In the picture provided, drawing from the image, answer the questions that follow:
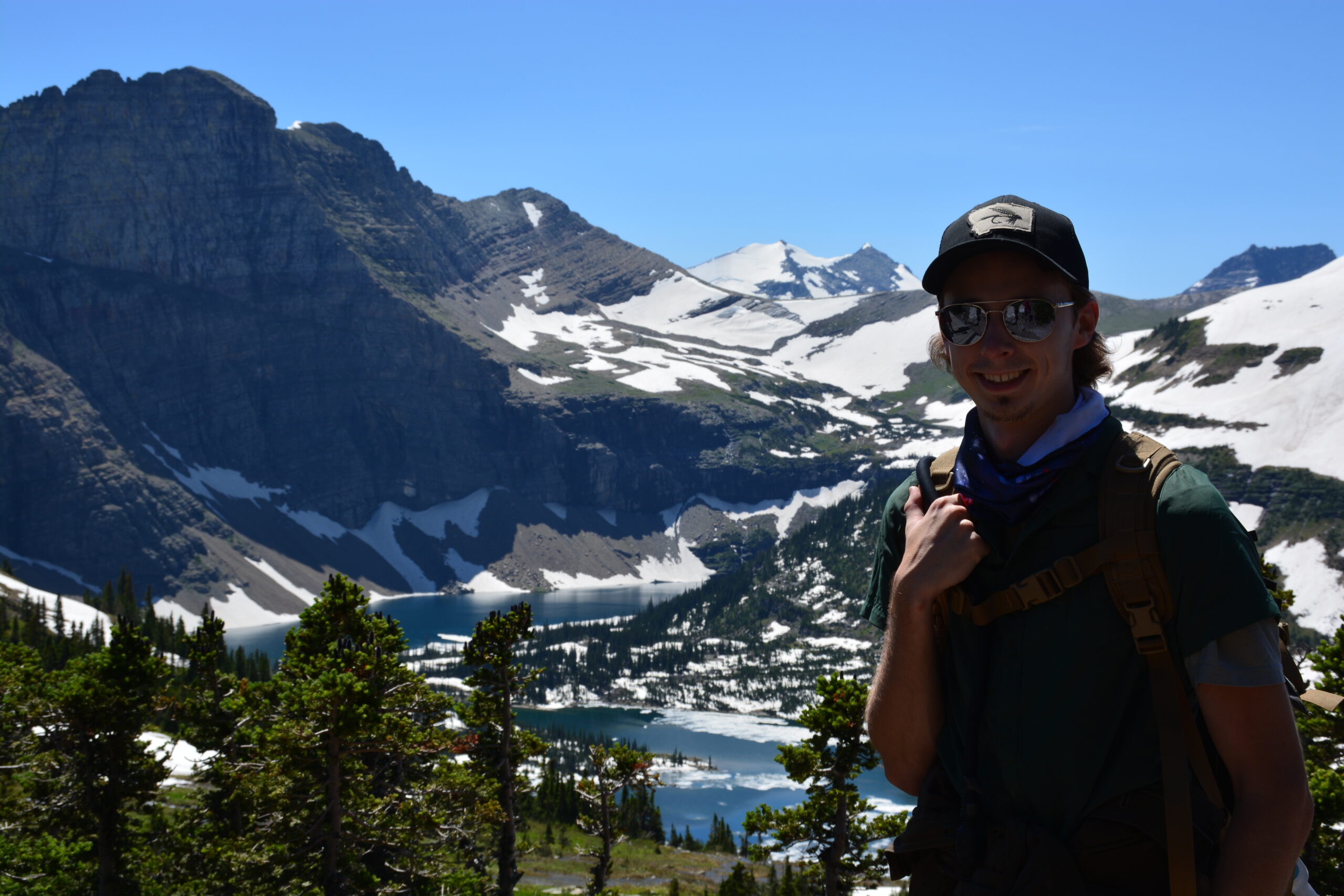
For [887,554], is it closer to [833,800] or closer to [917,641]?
[917,641]

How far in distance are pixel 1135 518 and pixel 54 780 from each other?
34.6 m

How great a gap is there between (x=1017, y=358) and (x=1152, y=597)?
3.45 feet

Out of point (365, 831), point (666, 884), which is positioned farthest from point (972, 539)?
point (666, 884)

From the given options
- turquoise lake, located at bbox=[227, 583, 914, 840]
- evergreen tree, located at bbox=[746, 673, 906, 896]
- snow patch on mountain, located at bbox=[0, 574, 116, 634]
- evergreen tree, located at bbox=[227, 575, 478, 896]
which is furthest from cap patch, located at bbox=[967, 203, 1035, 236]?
snow patch on mountain, located at bbox=[0, 574, 116, 634]

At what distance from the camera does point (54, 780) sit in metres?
29.4

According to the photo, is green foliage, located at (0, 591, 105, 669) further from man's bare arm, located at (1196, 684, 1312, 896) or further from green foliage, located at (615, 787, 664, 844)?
man's bare arm, located at (1196, 684, 1312, 896)

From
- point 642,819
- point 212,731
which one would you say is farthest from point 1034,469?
point 642,819

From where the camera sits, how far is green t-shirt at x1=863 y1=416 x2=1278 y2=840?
3.11m

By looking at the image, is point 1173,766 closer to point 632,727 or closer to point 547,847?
point 547,847

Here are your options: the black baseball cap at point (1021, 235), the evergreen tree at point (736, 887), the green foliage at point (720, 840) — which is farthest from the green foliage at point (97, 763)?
the green foliage at point (720, 840)

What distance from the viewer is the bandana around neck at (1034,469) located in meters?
3.60

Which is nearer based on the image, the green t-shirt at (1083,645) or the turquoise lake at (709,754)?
the green t-shirt at (1083,645)

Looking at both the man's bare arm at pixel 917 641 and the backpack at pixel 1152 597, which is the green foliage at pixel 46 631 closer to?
the man's bare arm at pixel 917 641

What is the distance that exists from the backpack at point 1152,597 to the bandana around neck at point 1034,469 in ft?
0.65
